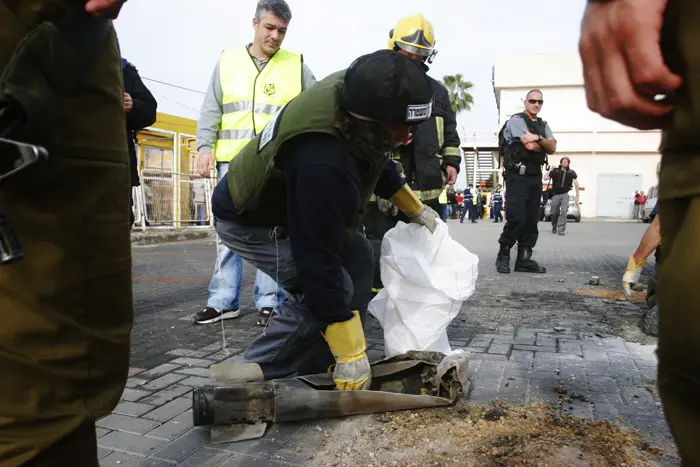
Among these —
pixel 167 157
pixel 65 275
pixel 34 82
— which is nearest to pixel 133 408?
pixel 65 275

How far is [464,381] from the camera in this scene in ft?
8.19

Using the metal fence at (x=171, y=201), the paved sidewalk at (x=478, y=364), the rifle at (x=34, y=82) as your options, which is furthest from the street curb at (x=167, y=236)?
the rifle at (x=34, y=82)

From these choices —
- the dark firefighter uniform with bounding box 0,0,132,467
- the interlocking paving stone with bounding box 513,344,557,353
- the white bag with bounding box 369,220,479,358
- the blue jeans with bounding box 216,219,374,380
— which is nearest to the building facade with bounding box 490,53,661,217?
the interlocking paving stone with bounding box 513,344,557,353

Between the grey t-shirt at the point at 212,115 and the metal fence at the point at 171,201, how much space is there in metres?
8.14

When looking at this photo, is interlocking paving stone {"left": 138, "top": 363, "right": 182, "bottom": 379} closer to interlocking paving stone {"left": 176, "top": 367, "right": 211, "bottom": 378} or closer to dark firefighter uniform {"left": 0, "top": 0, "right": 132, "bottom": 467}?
interlocking paving stone {"left": 176, "top": 367, "right": 211, "bottom": 378}

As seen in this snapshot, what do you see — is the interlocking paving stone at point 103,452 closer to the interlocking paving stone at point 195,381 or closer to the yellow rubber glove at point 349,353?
the interlocking paving stone at point 195,381

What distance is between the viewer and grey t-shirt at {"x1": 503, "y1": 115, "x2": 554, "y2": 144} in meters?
6.64

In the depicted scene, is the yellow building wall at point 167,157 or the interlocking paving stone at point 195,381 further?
the yellow building wall at point 167,157

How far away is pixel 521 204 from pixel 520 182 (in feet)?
0.83

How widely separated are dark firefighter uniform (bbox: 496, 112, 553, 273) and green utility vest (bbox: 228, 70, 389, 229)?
172 inches

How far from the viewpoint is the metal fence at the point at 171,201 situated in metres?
12.1

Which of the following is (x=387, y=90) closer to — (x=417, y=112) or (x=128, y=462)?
(x=417, y=112)

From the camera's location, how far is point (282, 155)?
2307mm

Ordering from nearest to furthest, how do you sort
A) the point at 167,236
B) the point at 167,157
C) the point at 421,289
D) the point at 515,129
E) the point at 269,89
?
1. the point at 421,289
2. the point at 269,89
3. the point at 515,129
4. the point at 167,236
5. the point at 167,157
